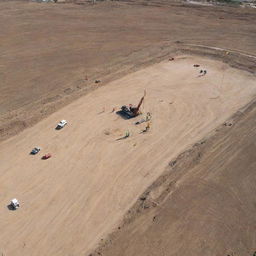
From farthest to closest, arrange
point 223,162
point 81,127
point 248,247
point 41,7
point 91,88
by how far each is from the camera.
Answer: point 41,7, point 91,88, point 81,127, point 223,162, point 248,247

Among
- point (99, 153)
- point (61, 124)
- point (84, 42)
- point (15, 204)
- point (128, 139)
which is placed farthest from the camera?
point (84, 42)

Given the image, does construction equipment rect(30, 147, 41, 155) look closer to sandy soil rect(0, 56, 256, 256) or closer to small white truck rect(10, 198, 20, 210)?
sandy soil rect(0, 56, 256, 256)

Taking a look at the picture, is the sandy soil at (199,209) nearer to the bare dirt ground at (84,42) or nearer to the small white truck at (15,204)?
the small white truck at (15,204)

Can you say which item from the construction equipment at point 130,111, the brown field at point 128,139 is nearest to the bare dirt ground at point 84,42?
the brown field at point 128,139

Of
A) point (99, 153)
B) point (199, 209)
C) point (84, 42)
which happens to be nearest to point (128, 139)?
point (99, 153)

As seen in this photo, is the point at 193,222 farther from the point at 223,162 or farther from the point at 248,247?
the point at 223,162

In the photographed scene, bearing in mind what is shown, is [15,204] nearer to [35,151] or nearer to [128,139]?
[35,151]

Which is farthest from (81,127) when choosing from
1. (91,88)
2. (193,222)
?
(193,222)
